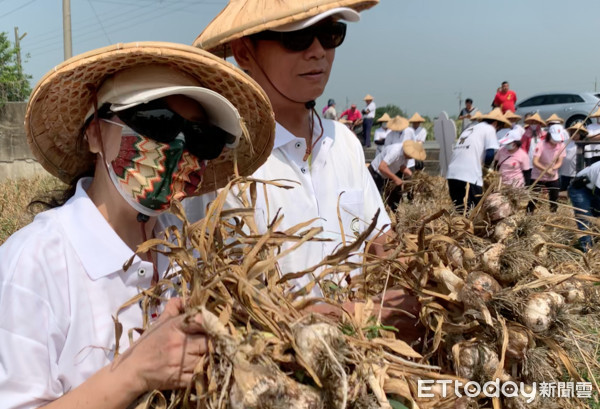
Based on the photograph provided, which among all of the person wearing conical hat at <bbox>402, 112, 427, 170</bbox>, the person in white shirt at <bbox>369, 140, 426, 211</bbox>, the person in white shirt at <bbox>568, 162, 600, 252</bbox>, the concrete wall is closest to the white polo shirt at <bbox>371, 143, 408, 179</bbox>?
the person in white shirt at <bbox>369, 140, 426, 211</bbox>

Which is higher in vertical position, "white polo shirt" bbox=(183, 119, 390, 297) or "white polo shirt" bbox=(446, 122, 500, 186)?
"white polo shirt" bbox=(183, 119, 390, 297)

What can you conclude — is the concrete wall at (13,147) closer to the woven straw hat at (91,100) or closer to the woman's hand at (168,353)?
the woven straw hat at (91,100)

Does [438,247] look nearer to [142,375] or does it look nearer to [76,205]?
[142,375]

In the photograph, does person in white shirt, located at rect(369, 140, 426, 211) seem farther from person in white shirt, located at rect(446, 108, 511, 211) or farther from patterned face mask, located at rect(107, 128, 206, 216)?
patterned face mask, located at rect(107, 128, 206, 216)

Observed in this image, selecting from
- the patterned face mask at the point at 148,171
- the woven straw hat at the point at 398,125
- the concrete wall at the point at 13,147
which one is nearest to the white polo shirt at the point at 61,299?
the patterned face mask at the point at 148,171

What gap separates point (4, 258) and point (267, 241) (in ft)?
1.85

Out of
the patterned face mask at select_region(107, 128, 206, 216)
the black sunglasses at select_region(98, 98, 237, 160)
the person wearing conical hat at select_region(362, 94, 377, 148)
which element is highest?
the black sunglasses at select_region(98, 98, 237, 160)

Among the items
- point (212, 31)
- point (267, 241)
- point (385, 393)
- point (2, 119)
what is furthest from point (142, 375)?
point (2, 119)

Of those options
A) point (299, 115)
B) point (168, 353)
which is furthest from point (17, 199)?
point (168, 353)

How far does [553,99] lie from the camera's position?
17.7 m

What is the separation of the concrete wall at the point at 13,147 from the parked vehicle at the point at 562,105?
12.8m

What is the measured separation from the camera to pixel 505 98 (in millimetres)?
13828

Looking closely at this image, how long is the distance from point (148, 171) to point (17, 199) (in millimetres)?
6761

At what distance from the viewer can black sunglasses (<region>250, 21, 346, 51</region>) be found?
1.99 m
